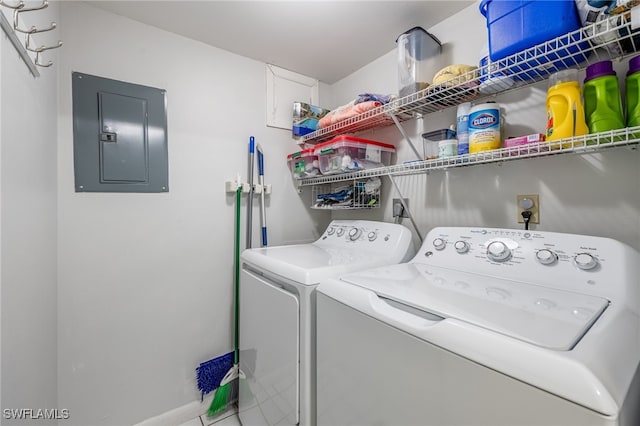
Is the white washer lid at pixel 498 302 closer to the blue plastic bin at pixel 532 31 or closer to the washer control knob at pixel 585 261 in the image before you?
the washer control knob at pixel 585 261

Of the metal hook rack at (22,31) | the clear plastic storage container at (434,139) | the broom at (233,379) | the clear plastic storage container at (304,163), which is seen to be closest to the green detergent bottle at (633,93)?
the clear plastic storage container at (434,139)

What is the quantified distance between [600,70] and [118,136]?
7.27ft

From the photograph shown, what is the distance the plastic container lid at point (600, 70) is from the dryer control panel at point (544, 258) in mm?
552

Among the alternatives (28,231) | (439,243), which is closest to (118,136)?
(28,231)

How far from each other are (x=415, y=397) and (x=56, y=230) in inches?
70.9

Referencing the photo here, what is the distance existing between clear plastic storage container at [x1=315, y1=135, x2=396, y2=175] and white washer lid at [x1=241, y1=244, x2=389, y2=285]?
539mm

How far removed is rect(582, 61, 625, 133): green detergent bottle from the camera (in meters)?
0.90

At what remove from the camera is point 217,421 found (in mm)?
1776

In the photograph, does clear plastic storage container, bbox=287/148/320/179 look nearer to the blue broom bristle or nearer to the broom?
the broom

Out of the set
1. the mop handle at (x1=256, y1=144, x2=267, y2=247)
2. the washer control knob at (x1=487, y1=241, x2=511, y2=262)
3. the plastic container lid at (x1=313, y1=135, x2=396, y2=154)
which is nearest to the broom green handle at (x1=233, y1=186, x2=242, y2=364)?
the mop handle at (x1=256, y1=144, x2=267, y2=247)

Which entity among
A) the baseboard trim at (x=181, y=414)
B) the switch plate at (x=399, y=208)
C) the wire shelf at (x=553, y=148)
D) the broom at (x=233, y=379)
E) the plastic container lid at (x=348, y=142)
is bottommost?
the baseboard trim at (x=181, y=414)

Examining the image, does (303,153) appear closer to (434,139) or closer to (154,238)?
(434,139)

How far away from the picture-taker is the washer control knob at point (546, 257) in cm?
95

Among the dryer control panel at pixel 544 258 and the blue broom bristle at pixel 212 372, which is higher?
the dryer control panel at pixel 544 258
